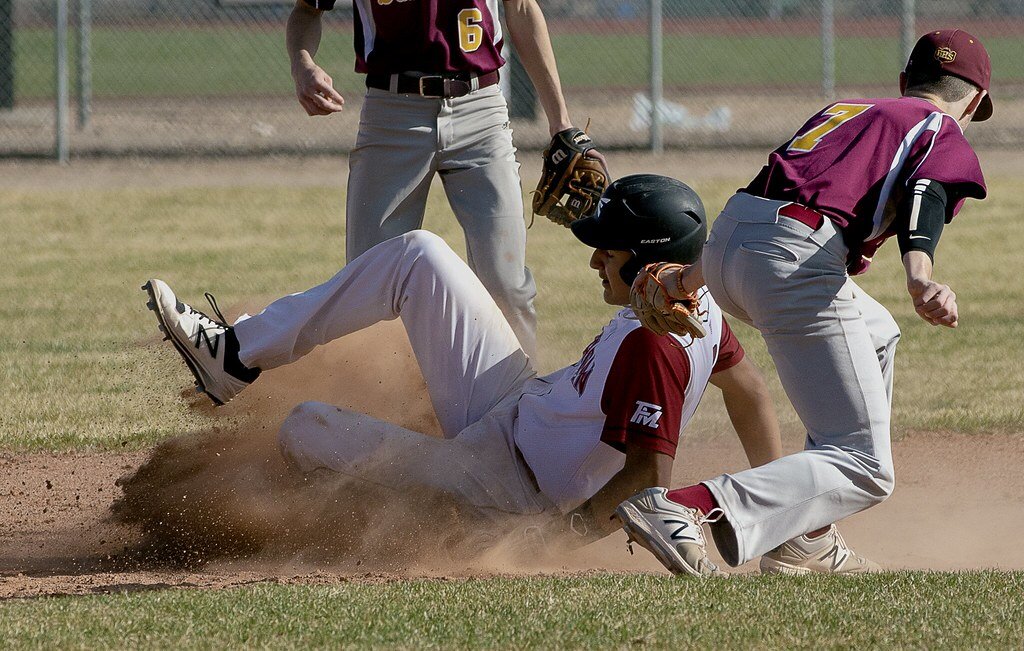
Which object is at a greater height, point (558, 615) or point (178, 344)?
point (178, 344)

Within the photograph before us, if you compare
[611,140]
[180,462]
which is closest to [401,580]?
[180,462]

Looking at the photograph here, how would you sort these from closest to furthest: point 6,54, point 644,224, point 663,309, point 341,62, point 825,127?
point 663,309
point 825,127
point 644,224
point 6,54
point 341,62

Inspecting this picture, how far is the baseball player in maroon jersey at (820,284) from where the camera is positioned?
3.74m

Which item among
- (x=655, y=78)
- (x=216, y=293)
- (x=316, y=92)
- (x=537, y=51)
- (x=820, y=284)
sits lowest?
(x=216, y=293)

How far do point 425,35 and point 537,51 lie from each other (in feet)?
1.69

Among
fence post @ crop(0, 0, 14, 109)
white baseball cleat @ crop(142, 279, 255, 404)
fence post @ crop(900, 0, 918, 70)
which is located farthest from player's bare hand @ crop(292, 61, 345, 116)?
fence post @ crop(0, 0, 14, 109)

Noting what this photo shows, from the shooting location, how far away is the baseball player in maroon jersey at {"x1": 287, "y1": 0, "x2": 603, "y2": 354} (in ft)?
17.8

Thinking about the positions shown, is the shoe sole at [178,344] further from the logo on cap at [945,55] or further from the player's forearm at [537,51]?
the logo on cap at [945,55]

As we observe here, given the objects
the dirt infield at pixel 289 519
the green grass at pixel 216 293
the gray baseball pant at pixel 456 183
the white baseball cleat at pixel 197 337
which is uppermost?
the gray baseball pant at pixel 456 183

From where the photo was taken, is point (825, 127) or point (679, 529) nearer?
point (679, 529)

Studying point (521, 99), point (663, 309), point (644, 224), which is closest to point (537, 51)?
point (644, 224)

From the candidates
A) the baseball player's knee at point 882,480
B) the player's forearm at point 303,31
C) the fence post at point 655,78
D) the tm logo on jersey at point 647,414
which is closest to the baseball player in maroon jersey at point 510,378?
the tm logo on jersey at point 647,414

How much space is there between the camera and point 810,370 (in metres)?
3.89

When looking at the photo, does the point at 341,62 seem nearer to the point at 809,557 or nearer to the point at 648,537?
the point at 809,557
